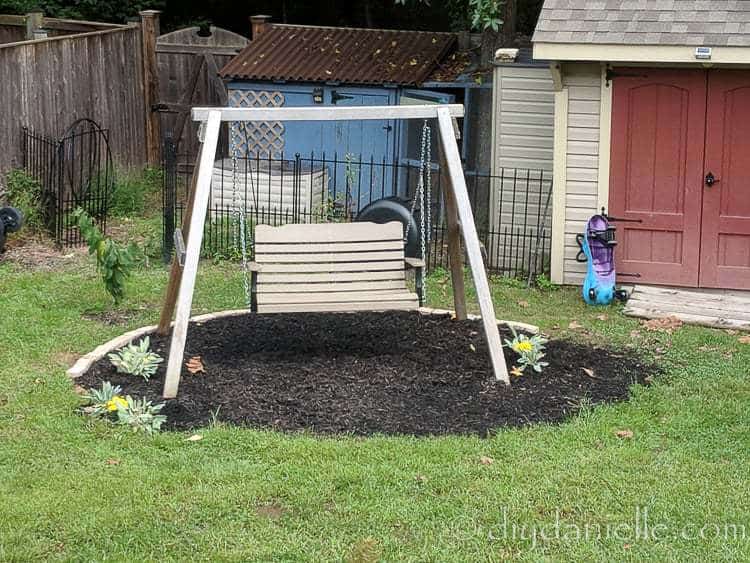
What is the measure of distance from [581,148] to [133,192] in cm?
581

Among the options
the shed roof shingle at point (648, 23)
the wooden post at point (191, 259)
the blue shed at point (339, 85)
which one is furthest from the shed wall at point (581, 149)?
the wooden post at point (191, 259)

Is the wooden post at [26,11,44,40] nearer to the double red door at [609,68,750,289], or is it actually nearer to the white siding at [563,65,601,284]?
the white siding at [563,65,601,284]

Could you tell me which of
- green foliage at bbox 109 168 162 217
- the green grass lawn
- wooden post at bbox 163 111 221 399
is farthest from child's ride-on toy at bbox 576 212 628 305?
green foliage at bbox 109 168 162 217

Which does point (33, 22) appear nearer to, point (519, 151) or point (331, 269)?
point (519, 151)

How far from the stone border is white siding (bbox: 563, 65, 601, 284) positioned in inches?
78.8

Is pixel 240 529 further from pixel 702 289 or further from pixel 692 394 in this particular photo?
pixel 702 289

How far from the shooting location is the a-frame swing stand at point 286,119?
7262mm

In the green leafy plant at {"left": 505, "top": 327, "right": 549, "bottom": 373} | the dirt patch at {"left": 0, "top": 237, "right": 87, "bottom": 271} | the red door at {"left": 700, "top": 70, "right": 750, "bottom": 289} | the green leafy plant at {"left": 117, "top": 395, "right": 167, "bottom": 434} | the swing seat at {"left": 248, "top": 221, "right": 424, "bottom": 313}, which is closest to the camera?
the green leafy plant at {"left": 117, "top": 395, "right": 167, "bottom": 434}

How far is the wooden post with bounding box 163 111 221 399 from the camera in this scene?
720 centimetres

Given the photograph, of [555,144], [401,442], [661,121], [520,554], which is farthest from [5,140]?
[520,554]

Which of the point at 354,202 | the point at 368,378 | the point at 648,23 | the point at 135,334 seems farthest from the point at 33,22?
the point at 368,378

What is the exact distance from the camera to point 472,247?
771 centimetres

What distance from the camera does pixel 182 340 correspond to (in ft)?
23.9

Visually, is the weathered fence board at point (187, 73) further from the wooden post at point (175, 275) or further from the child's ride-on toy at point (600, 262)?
the wooden post at point (175, 275)
